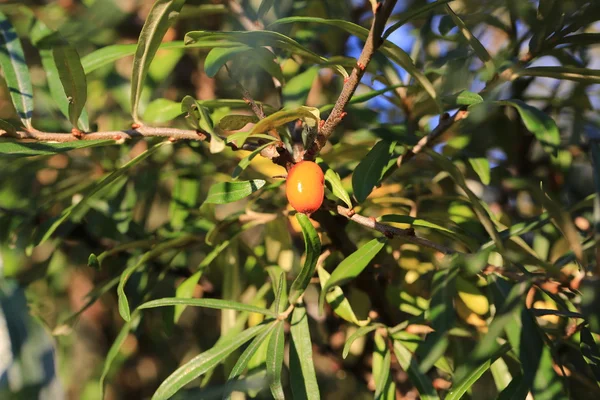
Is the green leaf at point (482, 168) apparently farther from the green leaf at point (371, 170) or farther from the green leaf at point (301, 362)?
the green leaf at point (301, 362)

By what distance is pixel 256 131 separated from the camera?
50cm

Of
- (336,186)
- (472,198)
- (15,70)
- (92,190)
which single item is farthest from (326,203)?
(15,70)

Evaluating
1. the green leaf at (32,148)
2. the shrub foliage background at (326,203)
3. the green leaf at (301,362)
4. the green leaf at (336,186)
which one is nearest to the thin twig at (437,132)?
the shrub foliage background at (326,203)

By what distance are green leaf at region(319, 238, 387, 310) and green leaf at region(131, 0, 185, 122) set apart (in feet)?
0.89

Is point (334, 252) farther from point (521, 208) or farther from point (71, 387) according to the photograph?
point (71, 387)

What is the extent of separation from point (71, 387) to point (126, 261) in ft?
1.91

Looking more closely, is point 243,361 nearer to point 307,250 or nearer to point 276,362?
point 276,362

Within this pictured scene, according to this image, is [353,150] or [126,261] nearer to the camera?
[353,150]

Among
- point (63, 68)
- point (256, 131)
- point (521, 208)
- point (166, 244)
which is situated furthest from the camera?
point (521, 208)

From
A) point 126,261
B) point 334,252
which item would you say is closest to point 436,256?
point 334,252

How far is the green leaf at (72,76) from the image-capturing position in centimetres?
59

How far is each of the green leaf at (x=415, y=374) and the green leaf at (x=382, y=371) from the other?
0.05 feet

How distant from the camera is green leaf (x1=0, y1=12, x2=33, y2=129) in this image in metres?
0.67

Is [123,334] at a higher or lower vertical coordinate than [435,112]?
lower
